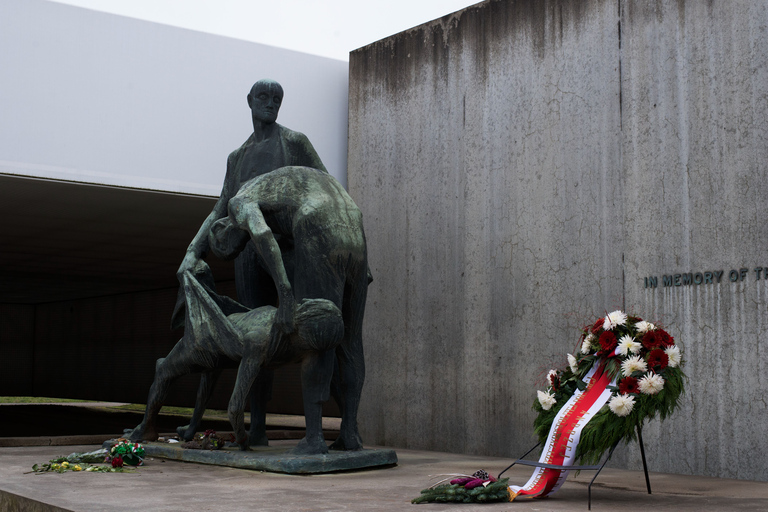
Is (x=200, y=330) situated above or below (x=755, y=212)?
below

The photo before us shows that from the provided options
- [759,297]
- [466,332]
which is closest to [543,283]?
[466,332]

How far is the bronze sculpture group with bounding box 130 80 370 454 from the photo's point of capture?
5.64 meters

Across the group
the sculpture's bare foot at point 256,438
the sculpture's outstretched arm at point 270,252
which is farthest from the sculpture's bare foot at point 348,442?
the sculpture's outstretched arm at point 270,252

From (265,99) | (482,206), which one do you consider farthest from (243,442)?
(482,206)

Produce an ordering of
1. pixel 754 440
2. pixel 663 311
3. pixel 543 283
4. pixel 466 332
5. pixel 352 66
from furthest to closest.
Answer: pixel 352 66 < pixel 466 332 < pixel 543 283 < pixel 663 311 < pixel 754 440

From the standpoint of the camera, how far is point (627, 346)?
466 centimetres

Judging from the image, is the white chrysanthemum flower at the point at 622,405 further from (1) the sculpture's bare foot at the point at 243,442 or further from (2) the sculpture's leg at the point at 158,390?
(2) the sculpture's leg at the point at 158,390

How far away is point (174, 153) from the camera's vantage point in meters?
8.45

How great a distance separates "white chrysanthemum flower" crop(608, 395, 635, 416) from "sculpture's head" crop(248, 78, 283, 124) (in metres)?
3.42

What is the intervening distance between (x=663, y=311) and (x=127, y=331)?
18723 millimetres

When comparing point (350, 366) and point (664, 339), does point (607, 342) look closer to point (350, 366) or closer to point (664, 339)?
point (664, 339)

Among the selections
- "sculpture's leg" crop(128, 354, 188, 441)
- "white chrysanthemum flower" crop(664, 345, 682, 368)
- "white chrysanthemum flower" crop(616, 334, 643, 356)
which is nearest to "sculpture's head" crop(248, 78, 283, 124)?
"sculpture's leg" crop(128, 354, 188, 441)

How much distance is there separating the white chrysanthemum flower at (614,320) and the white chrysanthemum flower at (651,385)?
15.2 inches

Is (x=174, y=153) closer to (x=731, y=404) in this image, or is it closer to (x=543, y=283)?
(x=543, y=283)
